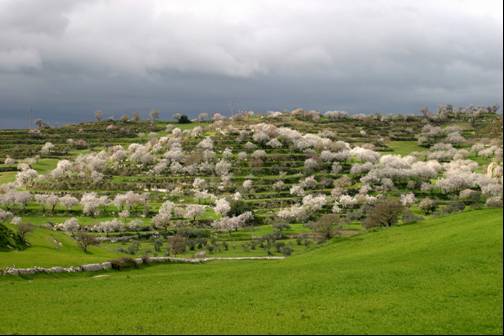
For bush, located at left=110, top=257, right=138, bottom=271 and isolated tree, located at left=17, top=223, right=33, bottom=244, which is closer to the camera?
bush, located at left=110, top=257, right=138, bottom=271

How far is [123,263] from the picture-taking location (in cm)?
7138

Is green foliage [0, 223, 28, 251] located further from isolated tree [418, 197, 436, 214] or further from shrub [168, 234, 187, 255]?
isolated tree [418, 197, 436, 214]

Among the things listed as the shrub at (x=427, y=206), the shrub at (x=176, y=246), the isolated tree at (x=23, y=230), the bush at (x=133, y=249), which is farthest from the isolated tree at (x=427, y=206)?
the isolated tree at (x=23, y=230)

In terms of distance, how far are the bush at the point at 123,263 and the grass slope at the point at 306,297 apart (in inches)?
386

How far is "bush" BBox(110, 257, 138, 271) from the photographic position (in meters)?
69.4

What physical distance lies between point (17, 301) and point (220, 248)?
67.6 meters

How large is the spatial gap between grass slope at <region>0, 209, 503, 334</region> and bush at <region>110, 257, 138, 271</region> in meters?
9.82

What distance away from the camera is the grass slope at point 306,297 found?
3456 cm

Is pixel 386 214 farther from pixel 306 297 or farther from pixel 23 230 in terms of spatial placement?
pixel 23 230

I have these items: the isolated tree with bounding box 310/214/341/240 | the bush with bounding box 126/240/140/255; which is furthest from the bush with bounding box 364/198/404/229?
the bush with bounding box 126/240/140/255

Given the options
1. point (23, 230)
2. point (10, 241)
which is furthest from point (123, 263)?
point (23, 230)

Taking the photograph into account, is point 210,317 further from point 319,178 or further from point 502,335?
point 319,178

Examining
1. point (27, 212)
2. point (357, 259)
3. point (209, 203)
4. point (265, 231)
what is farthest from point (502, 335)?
point (27, 212)

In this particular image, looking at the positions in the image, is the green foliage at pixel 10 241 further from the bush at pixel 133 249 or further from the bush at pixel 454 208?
the bush at pixel 454 208
